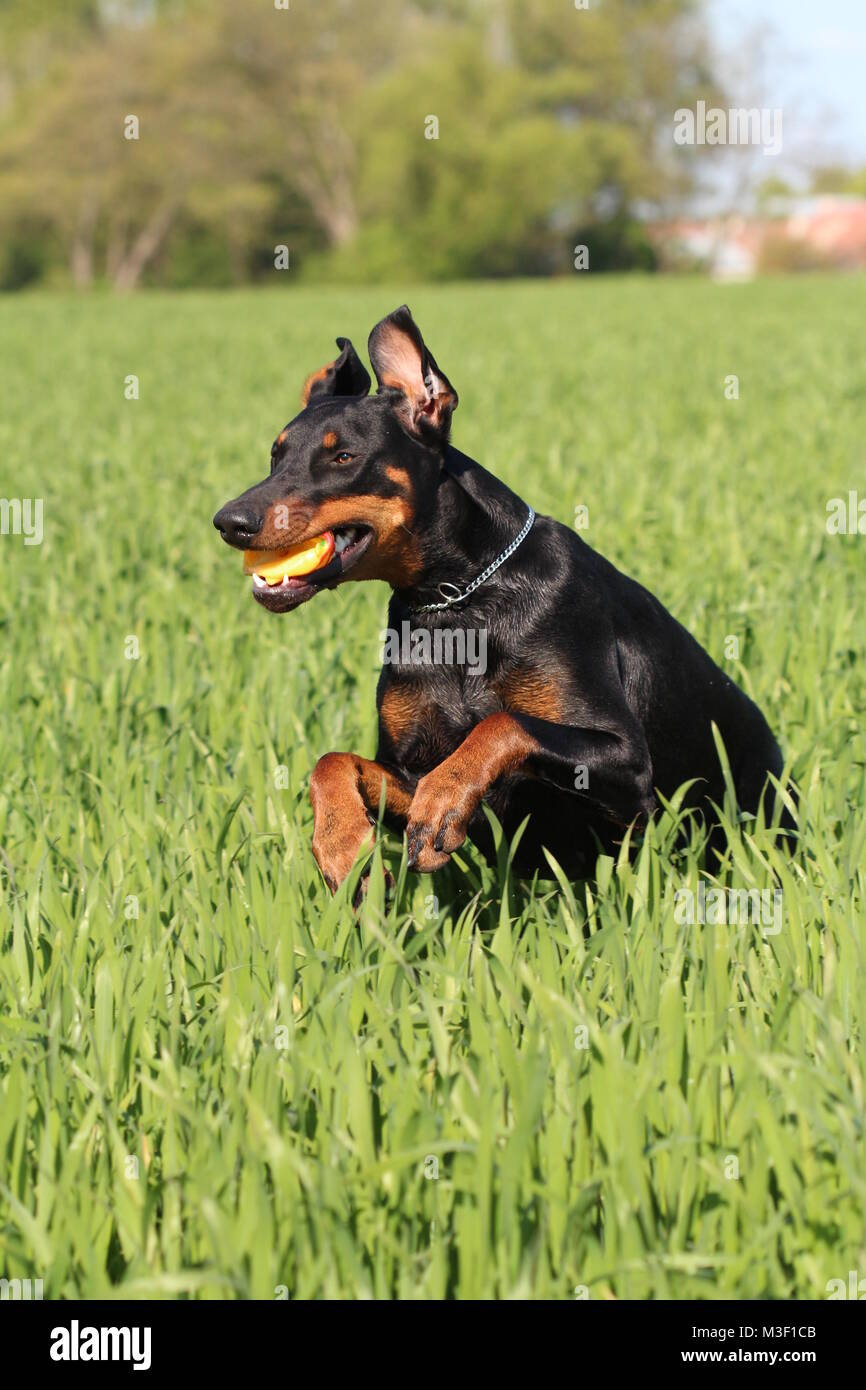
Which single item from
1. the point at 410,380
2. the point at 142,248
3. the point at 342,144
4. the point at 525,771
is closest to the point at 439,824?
the point at 525,771

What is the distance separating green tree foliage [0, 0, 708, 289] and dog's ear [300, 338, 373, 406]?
237 ft

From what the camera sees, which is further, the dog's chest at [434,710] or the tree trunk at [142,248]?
the tree trunk at [142,248]

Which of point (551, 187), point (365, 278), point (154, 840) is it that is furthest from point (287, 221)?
point (154, 840)

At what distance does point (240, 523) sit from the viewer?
3039 mm

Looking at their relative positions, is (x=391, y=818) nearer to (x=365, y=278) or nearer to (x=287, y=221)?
(x=365, y=278)

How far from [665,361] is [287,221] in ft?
221

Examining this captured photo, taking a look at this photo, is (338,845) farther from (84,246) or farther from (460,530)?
(84,246)

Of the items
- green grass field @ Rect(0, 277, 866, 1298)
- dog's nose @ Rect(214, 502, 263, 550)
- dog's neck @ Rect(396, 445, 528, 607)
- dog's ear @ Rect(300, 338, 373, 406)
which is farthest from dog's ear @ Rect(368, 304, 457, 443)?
green grass field @ Rect(0, 277, 866, 1298)

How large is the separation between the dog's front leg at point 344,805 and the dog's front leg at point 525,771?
182 mm

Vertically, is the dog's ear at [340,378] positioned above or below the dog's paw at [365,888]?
above

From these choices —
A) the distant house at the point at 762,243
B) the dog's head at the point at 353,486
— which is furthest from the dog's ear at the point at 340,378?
the distant house at the point at 762,243

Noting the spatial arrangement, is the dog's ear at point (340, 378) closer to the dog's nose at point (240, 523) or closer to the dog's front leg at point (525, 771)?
the dog's nose at point (240, 523)

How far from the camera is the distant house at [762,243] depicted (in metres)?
82.8

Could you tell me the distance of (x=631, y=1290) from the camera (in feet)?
7.06
